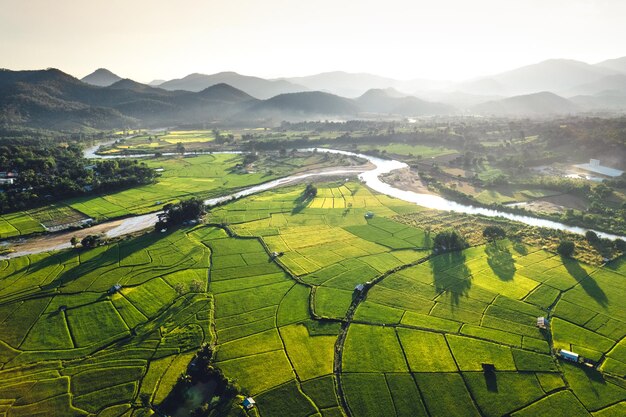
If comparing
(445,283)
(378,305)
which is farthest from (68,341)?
(445,283)

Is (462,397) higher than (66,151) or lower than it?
lower

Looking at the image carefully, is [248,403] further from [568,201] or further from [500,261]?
[568,201]

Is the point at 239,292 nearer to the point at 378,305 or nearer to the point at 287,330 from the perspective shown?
the point at 287,330

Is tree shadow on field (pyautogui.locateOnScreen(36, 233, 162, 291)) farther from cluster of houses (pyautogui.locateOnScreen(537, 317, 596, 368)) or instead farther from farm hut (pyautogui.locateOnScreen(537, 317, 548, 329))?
cluster of houses (pyautogui.locateOnScreen(537, 317, 596, 368))

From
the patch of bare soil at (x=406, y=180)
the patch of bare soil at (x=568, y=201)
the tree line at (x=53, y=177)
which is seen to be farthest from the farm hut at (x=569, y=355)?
the tree line at (x=53, y=177)

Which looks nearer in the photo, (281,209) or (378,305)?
(378,305)
